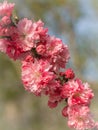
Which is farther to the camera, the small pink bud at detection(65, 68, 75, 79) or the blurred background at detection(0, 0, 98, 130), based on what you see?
the blurred background at detection(0, 0, 98, 130)

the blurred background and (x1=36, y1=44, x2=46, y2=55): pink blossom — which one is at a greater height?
the blurred background

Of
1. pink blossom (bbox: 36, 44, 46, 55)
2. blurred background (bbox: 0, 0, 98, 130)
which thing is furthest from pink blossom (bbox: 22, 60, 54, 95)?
blurred background (bbox: 0, 0, 98, 130)

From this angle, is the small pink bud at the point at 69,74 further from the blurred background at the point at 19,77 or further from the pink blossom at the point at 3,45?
the blurred background at the point at 19,77

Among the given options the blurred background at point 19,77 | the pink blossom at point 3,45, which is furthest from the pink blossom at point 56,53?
the blurred background at point 19,77

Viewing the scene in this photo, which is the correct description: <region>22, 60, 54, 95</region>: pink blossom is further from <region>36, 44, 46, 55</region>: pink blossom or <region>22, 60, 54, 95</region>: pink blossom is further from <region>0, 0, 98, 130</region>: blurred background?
<region>0, 0, 98, 130</region>: blurred background

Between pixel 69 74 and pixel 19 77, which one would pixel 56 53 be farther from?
pixel 19 77

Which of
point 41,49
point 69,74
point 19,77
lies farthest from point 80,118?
point 19,77

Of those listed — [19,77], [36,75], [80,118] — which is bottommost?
[80,118]
